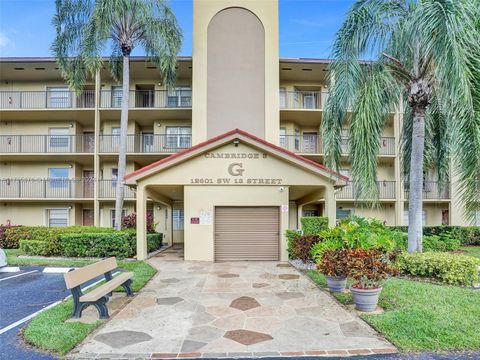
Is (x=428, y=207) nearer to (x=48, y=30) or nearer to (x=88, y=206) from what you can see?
(x=88, y=206)

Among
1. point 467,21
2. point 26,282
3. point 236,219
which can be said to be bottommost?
point 26,282

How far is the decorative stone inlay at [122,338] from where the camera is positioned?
198 inches

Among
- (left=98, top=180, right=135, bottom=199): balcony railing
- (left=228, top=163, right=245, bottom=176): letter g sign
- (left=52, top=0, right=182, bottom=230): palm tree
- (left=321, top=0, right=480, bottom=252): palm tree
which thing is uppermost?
(left=52, top=0, right=182, bottom=230): palm tree

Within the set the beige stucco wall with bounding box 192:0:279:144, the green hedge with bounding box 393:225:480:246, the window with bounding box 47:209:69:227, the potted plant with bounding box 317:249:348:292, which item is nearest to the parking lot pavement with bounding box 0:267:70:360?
the potted plant with bounding box 317:249:348:292

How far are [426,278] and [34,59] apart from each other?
22799 millimetres

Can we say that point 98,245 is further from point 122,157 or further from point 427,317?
point 427,317

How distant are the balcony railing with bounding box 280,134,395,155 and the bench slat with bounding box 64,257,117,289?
48.7 ft

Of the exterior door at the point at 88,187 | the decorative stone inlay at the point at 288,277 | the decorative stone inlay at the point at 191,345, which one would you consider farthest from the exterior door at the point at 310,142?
the decorative stone inlay at the point at 191,345

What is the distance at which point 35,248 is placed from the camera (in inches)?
550

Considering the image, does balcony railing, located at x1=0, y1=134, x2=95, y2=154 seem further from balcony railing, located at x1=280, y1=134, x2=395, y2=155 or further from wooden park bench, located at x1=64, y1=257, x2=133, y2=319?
wooden park bench, located at x1=64, y1=257, x2=133, y2=319

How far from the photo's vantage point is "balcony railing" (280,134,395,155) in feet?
67.2

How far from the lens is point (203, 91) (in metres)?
18.5

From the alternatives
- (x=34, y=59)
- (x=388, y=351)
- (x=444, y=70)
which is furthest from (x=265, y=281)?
(x=34, y=59)

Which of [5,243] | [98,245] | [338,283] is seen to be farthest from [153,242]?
[338,283]
